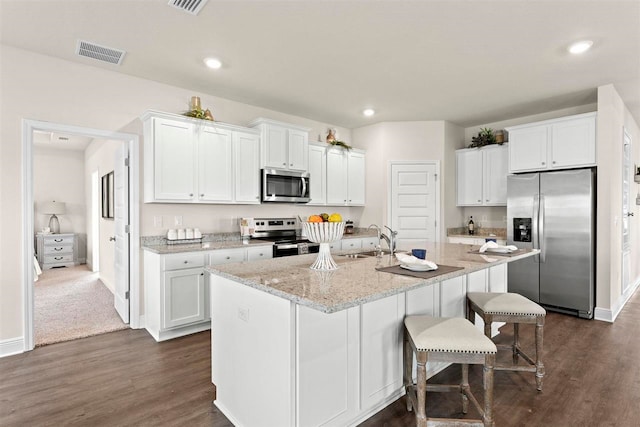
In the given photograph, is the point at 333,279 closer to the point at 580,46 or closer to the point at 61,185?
the point at 580,46

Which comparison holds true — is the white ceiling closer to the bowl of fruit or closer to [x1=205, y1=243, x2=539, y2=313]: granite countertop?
the bowl of fruit

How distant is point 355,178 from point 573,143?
2.90m

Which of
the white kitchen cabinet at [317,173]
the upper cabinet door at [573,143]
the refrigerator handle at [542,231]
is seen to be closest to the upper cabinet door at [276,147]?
the white kitchen cabinet at [317,173]

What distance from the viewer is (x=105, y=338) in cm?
337

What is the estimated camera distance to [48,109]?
10.5 ft

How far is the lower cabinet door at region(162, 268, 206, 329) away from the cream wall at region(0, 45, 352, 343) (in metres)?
0.74

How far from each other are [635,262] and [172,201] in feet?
22.7

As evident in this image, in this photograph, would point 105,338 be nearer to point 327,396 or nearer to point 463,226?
point 327,396

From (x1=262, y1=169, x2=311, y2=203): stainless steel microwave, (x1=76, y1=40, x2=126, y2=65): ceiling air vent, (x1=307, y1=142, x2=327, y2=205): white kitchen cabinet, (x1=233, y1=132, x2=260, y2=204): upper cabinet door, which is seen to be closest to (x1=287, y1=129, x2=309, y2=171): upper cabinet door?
(x1=262, y1=169, x2=311, y2=203): stainless steel microwave

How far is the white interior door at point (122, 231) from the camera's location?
3.71m

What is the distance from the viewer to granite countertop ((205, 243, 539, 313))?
1410mm

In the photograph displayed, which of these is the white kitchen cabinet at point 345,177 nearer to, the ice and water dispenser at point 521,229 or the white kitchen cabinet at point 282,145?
the white kitchen cabinet at point 282,145

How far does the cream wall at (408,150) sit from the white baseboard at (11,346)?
14.8ft

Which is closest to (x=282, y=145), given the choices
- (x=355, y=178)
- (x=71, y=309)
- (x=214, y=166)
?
(x=214, y=166)
